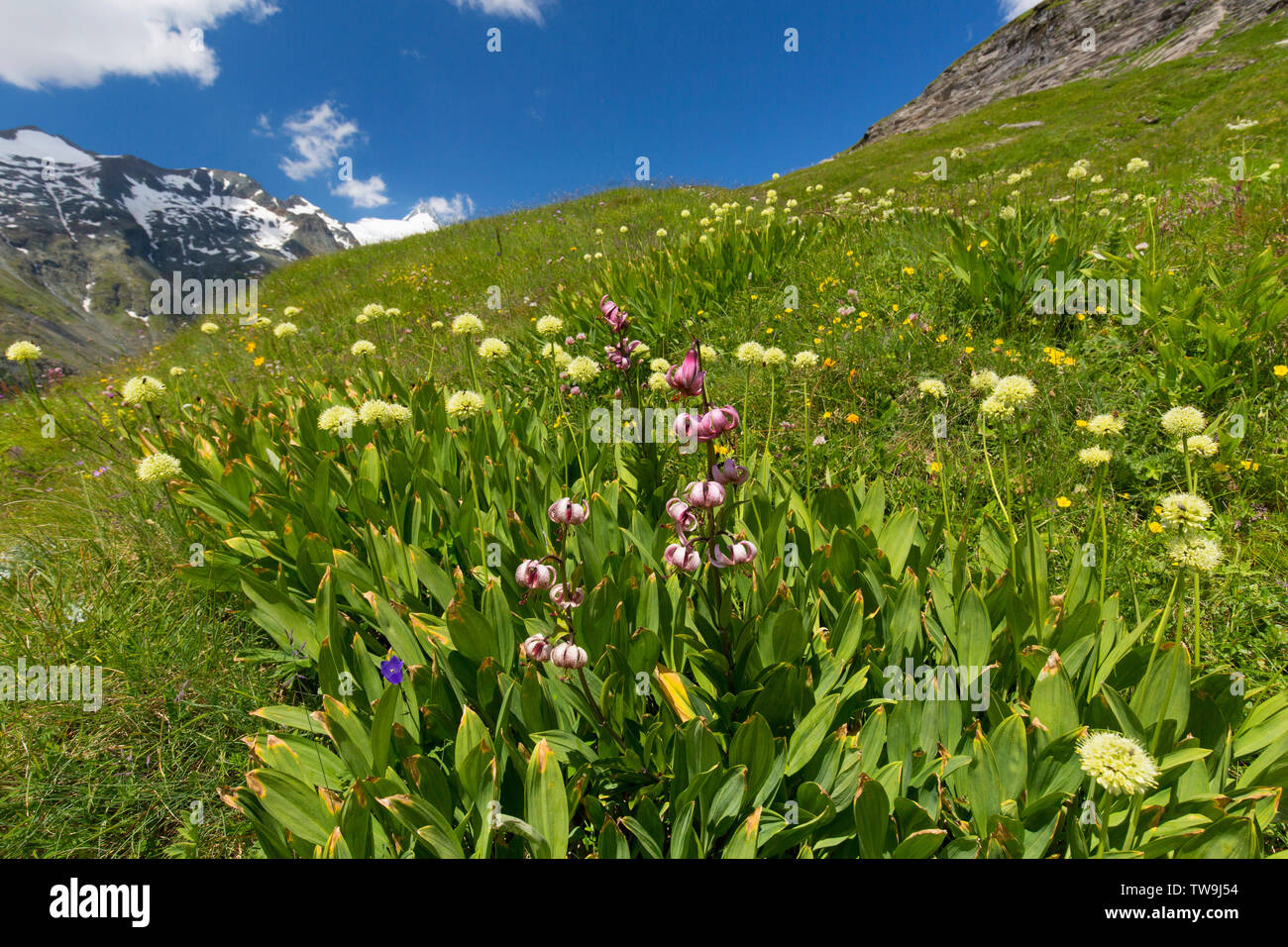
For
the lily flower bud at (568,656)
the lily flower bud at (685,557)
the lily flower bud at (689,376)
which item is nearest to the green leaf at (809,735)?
the lily flower bud at (685,557)

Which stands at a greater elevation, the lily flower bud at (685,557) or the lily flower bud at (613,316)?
the lily flower bud at (613,316)

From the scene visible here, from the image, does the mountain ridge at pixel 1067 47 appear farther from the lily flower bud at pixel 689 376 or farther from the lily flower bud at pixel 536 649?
the lily flower bud at pixel 536 649

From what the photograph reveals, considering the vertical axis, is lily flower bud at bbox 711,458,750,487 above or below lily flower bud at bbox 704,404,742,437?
below

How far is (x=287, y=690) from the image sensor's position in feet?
7.97

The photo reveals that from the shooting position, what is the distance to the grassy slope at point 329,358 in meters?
2.03

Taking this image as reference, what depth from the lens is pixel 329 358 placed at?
6.60m

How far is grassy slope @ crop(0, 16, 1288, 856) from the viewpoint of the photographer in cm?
203

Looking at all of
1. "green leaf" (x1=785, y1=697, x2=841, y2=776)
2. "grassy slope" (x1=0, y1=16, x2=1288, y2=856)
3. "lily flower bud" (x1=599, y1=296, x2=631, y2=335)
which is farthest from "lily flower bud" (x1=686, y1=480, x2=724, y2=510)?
"grassy slope" (x1=0, y1=16, x2=1288, y2=856)

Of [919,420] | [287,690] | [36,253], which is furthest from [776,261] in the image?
[36,253]

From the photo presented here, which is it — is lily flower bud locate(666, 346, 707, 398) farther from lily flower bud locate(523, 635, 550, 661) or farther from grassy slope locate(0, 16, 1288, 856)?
grassy slope locate(0, 16, 1288, 856)

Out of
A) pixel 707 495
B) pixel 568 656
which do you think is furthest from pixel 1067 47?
pixel 568 656

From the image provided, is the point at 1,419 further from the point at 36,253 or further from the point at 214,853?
the point at 36,253

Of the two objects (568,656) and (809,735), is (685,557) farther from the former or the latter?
(809,735)

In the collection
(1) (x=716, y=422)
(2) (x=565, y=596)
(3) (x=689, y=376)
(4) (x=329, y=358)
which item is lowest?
(2) (x=565, y=596)
